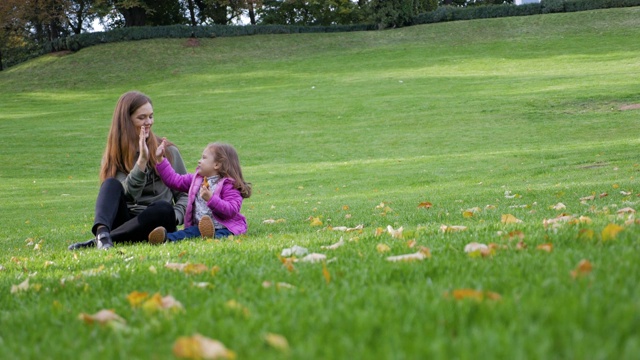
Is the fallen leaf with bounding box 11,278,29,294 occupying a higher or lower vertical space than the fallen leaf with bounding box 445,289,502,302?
lower

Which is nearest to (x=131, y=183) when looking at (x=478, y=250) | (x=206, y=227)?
(x=206, y=227)

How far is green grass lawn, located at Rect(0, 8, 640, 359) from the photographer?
7.52 feet

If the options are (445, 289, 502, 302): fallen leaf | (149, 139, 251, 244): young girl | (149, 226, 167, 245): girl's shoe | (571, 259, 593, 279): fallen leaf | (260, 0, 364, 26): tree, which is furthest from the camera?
(260, 0, 364, 26): tree

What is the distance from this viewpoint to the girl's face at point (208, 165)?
7133mm

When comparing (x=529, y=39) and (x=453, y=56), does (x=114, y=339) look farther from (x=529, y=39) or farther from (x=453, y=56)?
(x=529, y=39)

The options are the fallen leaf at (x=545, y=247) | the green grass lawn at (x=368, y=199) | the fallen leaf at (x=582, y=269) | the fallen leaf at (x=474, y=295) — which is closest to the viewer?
the green grass lawn at (x=368, y=199)

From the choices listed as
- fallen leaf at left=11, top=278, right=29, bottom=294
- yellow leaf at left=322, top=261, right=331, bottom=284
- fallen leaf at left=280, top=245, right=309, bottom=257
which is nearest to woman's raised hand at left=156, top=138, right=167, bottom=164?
fallen leaf at left=280, top=245, right=309, bottom=257

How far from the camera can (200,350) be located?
2.00 metres

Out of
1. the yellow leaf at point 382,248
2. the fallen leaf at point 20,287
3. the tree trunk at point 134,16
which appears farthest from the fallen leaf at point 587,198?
the tree trunk at point 134,16

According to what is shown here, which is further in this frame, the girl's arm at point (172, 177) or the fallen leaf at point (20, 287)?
the girl's arm at point (172, 177)

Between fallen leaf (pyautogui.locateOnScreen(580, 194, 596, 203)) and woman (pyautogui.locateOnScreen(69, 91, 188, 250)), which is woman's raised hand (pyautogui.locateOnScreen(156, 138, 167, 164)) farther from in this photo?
fallen leaf (pyautogui.locateOnScreen(580, 194, 596, 203))

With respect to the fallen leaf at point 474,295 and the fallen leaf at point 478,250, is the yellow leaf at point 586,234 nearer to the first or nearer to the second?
the fallen leaf at point 478,250

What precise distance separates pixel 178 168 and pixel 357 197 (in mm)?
5508

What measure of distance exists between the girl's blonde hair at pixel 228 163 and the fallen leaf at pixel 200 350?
17.0 feet
